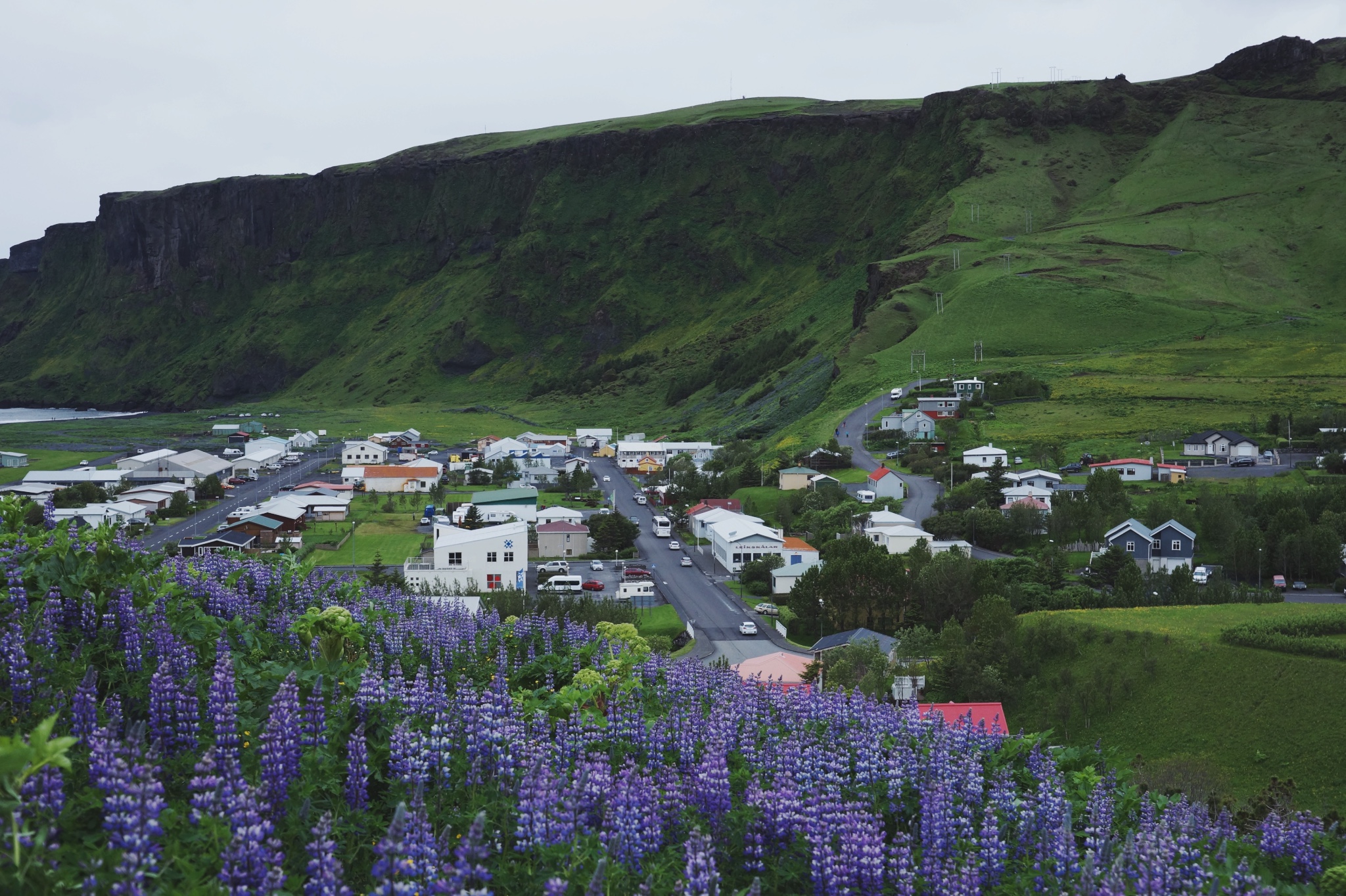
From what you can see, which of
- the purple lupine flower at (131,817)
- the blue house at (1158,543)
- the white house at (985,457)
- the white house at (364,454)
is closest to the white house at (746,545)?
the blue house at (1158,543)

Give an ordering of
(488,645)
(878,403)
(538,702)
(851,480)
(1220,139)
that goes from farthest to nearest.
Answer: (1220,139)
(878,403)
(851,480)
(488,645)
(538,702)

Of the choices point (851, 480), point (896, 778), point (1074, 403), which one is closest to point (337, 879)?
point (896, 778)

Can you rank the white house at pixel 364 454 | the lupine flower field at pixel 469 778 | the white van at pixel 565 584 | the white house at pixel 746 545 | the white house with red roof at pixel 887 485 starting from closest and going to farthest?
the lupine flower field at pixel 469 778 < the white van at pixel 565 584 < the white house at pixel 746 545 < the white house with red roof at pixel 887 485 < the white house at pixel 364 454

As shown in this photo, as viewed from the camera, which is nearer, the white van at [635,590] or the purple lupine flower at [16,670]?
the purple lupine flower at [16,670]

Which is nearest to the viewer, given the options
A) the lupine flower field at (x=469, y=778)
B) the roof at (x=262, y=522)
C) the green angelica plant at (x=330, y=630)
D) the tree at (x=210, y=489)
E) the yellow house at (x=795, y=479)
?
the lupine flower field at (x=469, y=778)

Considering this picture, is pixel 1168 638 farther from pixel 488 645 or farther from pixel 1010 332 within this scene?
pixel 1010 332

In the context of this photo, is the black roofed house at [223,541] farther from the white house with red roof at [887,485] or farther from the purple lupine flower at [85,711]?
the purple lupine flower at [85,711]

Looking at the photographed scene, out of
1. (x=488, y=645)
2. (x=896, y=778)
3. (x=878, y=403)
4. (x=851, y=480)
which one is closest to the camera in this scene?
(x=896, y=778)

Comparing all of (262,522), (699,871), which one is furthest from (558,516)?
(699,871)
